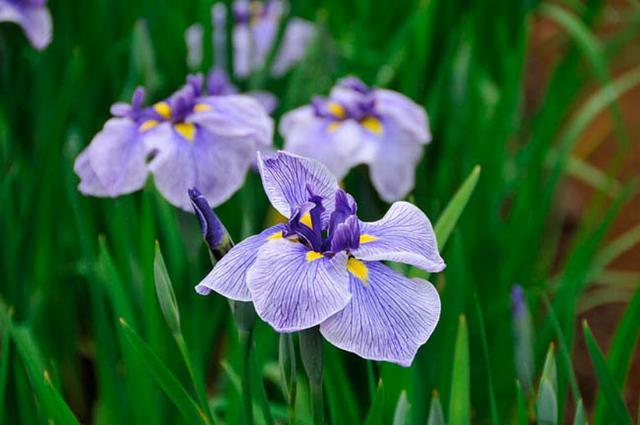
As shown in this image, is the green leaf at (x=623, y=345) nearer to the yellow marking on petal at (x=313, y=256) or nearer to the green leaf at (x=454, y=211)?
the green leaf at (x=454, y=211)

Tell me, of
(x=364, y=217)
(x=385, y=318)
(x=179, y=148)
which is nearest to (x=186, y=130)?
(x=179, y=148)

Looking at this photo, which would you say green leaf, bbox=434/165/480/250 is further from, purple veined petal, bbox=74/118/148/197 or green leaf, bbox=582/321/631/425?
purple veined petal, bbox=74/118/148/197

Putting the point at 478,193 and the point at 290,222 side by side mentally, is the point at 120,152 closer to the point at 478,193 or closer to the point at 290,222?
the point at 290,222

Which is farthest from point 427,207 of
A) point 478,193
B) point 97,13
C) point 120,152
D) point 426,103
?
point 97,13

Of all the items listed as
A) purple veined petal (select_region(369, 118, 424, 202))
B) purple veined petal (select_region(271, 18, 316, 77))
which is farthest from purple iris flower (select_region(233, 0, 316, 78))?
purple veined petal (select_region(369, 118, 424, 202))

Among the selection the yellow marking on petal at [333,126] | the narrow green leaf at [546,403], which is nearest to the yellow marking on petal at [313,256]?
the narrow green leaf at [546,403]

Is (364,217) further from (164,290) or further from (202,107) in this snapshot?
(164,290)
